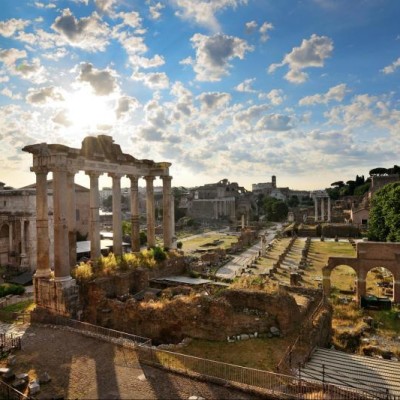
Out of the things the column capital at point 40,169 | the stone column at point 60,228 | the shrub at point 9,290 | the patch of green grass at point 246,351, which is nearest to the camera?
the patch of green grass at point 246,351

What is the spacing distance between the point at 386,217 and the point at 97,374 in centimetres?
3633

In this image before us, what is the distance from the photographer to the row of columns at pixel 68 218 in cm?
1589

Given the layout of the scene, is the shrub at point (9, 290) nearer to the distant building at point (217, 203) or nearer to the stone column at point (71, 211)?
the stone column at point (71, 211)

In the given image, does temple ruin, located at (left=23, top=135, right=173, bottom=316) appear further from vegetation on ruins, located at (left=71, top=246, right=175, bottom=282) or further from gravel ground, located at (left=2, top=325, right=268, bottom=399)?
gravel ground, located at (left=2, top=325, right=268, bottom=399)

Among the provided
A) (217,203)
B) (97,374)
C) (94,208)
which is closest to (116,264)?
(94,208)

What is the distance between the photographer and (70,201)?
61.8 ft

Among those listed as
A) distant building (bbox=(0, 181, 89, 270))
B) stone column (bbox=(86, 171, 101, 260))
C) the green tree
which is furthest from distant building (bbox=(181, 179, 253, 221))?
stone column (bbox=(86, 171, 101, 260))

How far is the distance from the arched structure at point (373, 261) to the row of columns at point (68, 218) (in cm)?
1331

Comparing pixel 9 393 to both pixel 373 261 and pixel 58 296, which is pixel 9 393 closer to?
pixel 58 296

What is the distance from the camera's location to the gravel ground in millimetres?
9125

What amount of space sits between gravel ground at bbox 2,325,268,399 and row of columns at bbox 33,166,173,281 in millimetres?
4031

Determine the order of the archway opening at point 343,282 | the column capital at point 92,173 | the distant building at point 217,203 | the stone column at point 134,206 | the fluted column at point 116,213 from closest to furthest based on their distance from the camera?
1. the column capital at point 92,173
2. the fluted column at point 116,213
3. the stone column at point 134,206
4. the archway opening at point 343,282
5. the distant building at point 217,203

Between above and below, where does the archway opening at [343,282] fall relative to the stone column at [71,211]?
below

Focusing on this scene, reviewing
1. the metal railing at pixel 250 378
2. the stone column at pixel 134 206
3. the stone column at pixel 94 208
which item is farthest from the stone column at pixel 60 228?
the stone column at pixel 134 206
